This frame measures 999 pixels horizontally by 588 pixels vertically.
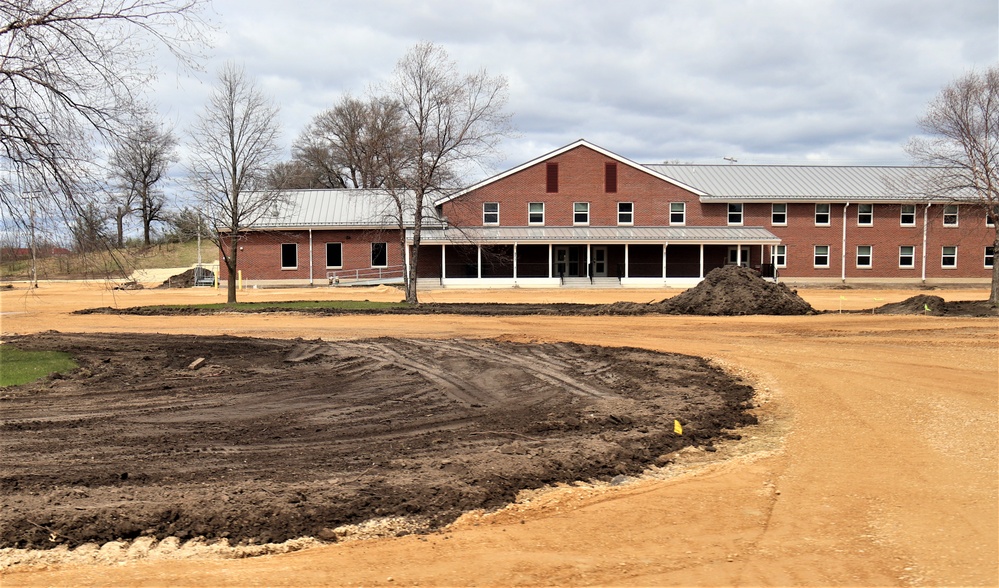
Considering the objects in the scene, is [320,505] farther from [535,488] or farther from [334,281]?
[334,281]

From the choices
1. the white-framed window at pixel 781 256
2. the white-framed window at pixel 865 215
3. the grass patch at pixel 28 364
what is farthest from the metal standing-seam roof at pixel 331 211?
the grass patch at pixel 28 364

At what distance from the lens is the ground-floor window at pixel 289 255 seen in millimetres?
47781

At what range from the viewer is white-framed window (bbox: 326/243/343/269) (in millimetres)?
48250

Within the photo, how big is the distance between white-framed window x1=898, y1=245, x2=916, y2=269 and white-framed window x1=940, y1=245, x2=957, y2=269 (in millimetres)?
1992

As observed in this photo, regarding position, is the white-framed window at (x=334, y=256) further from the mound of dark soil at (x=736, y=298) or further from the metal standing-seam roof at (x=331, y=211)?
the mound of dark soil at (x=736, y=298)

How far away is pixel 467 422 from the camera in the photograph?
1031 centimetres

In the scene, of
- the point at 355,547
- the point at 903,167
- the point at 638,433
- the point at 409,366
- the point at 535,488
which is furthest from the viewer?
the point at 903,167

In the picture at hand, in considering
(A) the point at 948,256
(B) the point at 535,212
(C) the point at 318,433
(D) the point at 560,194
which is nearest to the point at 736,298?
(C) the point at 318,433

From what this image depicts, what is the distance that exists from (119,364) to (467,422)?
8.49m

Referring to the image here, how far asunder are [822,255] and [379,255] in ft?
97.9

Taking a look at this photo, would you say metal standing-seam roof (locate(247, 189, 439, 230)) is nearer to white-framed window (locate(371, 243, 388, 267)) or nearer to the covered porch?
white-framed window (locate(371, 243, 388, 267))

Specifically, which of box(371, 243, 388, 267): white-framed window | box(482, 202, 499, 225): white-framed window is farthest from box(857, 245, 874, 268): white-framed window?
box(371, 243, 388, 267): white-framed window

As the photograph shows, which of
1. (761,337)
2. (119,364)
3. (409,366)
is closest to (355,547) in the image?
(409,366)

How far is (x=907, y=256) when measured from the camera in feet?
165
